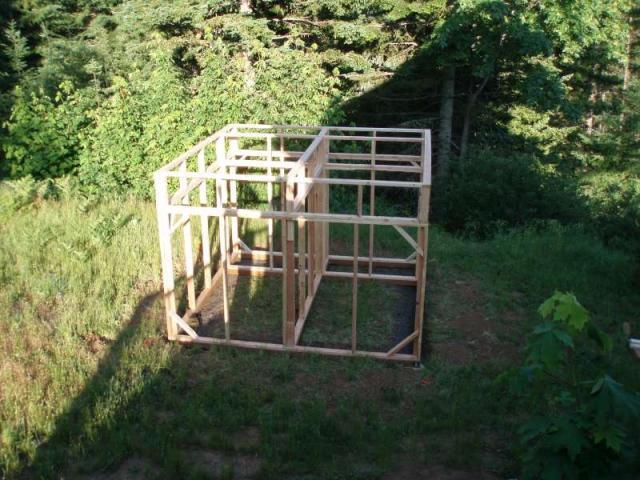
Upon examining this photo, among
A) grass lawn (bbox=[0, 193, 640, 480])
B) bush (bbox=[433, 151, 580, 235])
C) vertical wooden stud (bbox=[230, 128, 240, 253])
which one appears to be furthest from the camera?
bush (bbox=[433, 151, 580, 235])

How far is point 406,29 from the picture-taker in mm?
17719

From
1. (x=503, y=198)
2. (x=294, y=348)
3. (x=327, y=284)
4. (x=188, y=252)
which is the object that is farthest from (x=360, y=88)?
(x=294, y=348)

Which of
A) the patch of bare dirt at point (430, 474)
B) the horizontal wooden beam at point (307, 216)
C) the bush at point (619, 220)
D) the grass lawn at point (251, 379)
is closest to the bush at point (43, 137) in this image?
the grass lawn at point (251, 379)

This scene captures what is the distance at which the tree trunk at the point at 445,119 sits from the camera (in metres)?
17.3

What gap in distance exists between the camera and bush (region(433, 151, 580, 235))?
12.9 metres

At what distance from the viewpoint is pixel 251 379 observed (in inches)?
280

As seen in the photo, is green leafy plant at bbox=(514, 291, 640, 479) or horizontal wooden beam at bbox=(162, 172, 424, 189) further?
horizontal wooden beam at bbox=(162, 172, 424, 189)

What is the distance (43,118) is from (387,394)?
9864 mm

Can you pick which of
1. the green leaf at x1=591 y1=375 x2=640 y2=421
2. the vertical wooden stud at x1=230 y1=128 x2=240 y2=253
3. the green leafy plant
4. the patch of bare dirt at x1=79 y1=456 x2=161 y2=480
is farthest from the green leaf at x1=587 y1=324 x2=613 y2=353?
the vertical wooden stud at x1=230 y1=128 x2=240 y2=253

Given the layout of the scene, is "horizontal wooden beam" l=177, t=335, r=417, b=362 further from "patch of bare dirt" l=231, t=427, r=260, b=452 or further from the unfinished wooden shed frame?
"patch of bare dirt" l=231, t=427, r=260, b=452

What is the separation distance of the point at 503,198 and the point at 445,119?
548 centimetres

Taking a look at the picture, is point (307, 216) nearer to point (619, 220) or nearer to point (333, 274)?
point (333, 274)

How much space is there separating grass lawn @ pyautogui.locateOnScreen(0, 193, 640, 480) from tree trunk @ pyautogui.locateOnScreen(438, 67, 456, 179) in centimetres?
710

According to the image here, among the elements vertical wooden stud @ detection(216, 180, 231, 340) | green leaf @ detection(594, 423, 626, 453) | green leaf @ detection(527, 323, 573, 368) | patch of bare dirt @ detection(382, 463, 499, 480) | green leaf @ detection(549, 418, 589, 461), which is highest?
green leaf @ detection(527, 323, 573, 368)
